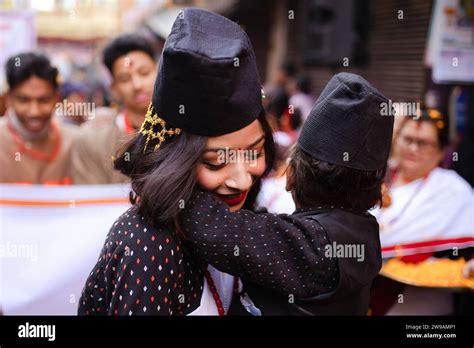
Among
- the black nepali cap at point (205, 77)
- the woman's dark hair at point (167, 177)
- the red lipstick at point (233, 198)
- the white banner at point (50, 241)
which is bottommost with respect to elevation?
the white banner at point (50, 241)

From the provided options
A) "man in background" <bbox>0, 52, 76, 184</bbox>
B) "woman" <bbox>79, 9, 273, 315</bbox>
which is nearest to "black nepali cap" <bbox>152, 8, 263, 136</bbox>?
"woman" <bbox>79, 9, 273, 315</bbox>

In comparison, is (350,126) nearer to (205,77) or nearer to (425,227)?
(205,77)

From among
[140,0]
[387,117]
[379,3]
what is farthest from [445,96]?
[140,0]

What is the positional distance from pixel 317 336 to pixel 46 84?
2.00 meters

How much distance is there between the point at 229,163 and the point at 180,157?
0.37 feet

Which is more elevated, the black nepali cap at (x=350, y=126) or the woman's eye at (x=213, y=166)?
the black nepali cap at (x=350, y=126)

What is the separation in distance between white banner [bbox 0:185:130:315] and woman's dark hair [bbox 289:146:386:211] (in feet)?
3.02

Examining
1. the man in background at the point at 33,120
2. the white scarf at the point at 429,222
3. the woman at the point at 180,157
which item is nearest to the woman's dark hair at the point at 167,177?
the woman at the point at 180,157

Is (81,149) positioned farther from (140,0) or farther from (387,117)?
(140,0)

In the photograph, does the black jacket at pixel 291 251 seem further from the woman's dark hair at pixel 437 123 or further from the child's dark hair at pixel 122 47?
the child's dark hair at pixel 122 47

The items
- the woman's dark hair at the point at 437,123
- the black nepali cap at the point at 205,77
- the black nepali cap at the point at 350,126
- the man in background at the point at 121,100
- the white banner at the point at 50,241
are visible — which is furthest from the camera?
the man in background at the point at 121,100

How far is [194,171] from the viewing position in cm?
115

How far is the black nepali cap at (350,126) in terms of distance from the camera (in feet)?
4.05

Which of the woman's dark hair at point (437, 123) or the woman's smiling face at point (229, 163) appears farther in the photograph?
the woman's dark hair at point (437, 123)
